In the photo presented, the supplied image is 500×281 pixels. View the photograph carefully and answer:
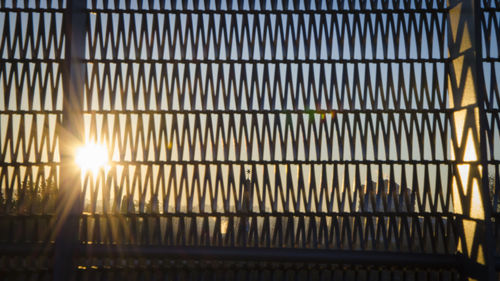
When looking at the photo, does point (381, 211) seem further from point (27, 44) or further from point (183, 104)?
point (27, 44)

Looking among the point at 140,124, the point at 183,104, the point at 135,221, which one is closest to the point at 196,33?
the point at 183,104

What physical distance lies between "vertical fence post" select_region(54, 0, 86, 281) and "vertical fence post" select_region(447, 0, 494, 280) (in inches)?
95.8

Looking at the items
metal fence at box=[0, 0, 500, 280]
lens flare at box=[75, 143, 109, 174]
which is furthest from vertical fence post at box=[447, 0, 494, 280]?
lens flare at box=[75, 143, 109, 174]

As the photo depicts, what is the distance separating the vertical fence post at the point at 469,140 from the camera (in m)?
2.86

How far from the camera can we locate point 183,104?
3.09 meters

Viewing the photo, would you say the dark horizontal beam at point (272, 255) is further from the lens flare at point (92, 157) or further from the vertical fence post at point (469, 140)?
the lens flare at point (92, 157)

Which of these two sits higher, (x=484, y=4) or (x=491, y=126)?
(x=484, y=4)

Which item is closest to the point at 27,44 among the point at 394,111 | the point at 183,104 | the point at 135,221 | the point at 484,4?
the point at 183,104

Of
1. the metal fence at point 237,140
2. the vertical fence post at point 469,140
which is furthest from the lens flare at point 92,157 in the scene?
the vertical fence post at point 469,140

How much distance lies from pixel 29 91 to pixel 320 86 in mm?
1914

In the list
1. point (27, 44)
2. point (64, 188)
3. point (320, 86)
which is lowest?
point (64, 188)

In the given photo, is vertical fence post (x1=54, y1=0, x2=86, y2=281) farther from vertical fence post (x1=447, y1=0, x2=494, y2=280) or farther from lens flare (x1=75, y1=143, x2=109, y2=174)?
vertical fence post (x1=447, y1=0, x2=494, y2=280)

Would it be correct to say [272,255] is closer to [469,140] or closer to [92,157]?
[92,157]

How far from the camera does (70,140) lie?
300cm
